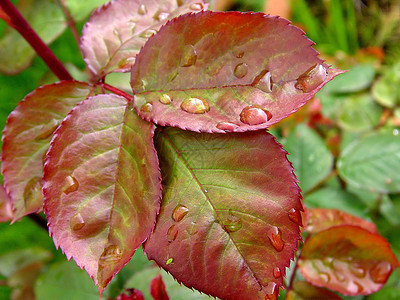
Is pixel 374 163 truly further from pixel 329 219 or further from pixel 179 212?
pixel 179 212

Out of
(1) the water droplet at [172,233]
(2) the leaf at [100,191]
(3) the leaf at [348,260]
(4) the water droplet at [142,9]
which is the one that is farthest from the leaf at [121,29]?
(3) the leaf at [348,260]

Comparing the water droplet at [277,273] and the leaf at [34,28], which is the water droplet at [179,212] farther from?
the leaf at [34,28]

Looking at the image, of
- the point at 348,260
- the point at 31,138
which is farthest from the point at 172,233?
the point at 348,260

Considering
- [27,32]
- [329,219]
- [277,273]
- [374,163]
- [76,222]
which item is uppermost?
[27,32]

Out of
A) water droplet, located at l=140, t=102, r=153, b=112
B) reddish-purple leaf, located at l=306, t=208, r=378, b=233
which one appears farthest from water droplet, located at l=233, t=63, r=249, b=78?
reddish-purple leaf, located at l=306, t=208, r=378, b=233

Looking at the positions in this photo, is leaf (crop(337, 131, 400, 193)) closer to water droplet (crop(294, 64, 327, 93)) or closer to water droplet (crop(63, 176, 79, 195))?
water droplet (crop(294, 64, 327, 93))
